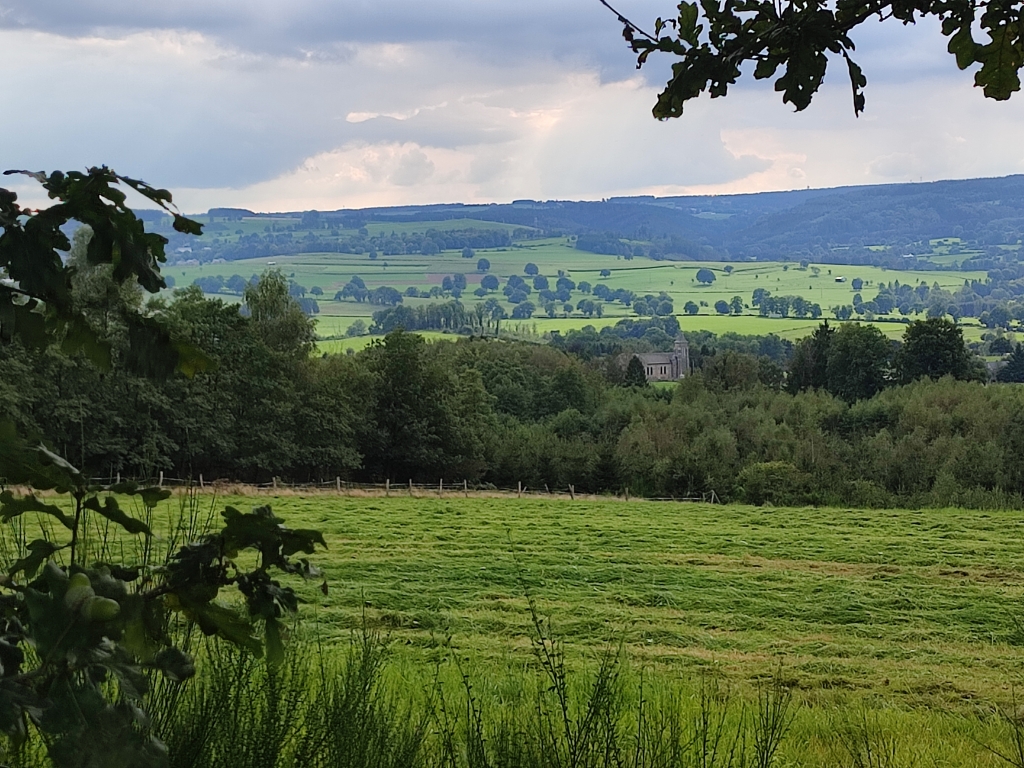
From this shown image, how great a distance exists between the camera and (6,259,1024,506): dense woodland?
36562 mm

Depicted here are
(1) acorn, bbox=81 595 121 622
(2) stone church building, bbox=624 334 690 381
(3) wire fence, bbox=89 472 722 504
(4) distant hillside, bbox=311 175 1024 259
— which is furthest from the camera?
(4) distant hillside, bbox=311 175 1024 259

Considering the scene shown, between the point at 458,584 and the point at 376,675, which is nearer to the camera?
the point at 376,675

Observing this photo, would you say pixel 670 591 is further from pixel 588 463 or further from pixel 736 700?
pixel 588 463

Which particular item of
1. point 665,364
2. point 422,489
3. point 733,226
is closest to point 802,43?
point 422,489

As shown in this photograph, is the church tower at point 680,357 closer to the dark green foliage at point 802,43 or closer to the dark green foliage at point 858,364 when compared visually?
the dark green foliage at point 858,364

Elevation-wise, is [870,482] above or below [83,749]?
below

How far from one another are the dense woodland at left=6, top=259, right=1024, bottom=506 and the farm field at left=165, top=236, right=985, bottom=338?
3883 cm

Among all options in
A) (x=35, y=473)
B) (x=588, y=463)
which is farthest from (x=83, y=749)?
(x=588, y=463)

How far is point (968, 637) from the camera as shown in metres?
13.9

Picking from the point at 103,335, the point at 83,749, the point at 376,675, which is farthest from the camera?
the point at 376,675

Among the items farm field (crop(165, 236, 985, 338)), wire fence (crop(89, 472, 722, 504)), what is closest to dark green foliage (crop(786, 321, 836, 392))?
wire fence (crop(89, 472, 722, 504))

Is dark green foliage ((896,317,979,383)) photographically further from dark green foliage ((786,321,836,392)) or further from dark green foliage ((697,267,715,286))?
dark green foliage ((697,267,715,286))

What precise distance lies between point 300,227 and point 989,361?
102 metres

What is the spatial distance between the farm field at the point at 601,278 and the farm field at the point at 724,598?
64.7 meters
